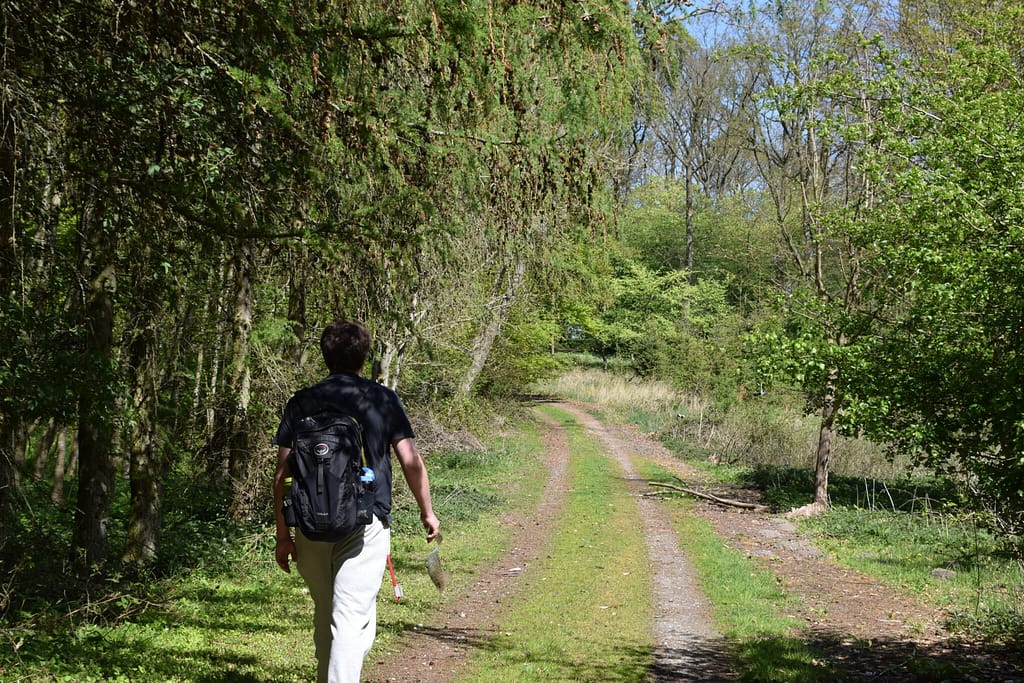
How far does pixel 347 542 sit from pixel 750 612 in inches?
266

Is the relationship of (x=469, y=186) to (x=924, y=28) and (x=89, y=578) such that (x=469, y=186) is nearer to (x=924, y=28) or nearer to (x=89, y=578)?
(x=89, y=578)

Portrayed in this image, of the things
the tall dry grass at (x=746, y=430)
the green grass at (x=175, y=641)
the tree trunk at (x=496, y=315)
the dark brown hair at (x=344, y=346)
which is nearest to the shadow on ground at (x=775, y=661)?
the green grass at (x=175, y=641)

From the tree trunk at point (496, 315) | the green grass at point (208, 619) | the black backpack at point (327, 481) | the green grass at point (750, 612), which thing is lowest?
the green grass at point (750, 612)

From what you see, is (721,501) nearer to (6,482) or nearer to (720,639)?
(720,639)

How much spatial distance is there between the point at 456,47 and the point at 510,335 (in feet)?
70.8

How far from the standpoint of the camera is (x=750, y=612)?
9.54 metres

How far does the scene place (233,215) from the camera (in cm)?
482

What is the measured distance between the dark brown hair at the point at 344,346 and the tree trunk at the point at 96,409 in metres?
2.44

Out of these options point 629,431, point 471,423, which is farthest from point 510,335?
point 629,431

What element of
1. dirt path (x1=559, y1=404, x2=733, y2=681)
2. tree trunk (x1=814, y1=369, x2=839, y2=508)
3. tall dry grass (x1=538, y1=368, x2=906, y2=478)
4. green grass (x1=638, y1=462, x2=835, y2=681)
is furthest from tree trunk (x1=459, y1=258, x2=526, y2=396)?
tall dry grass (x1=538, y1=368, x2=906, y2=478)

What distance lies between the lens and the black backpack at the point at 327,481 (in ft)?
12.6

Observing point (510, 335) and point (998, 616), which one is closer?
point (998, 616)

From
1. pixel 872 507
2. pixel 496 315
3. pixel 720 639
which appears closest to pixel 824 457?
pixel 872 507

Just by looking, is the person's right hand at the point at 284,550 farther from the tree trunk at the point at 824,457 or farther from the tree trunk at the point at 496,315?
the tree trunk at the point at 824,457
